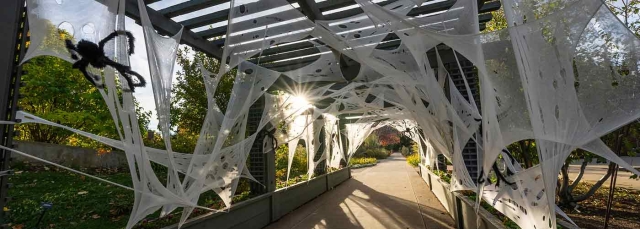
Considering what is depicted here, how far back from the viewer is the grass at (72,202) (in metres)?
3.73

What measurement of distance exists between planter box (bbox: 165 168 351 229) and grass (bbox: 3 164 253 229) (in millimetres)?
356

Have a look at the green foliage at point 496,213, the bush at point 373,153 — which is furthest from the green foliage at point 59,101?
the bush at point 373,153

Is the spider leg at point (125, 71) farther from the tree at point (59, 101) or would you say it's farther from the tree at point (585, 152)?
the tree at point (59, 101)

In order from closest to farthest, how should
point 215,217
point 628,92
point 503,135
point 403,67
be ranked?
point 628,92 → point 503,135 → point 403,67 → point 215,217

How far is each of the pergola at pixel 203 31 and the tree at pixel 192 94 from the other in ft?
8.30

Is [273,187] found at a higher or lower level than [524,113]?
lower

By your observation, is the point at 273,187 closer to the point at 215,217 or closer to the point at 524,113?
the point at 215,217

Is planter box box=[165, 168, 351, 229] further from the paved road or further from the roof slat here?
the paved road

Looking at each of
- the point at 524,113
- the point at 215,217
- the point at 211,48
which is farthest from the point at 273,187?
the point at 524,113

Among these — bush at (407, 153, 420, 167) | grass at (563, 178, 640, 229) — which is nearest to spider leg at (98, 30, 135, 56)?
grass at (563, 178, 640, 229)

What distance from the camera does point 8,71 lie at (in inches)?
54.2

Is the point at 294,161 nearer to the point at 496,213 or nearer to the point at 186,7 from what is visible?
the point at 496,213

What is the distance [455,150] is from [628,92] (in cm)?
195

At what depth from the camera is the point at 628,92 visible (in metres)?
1.21
